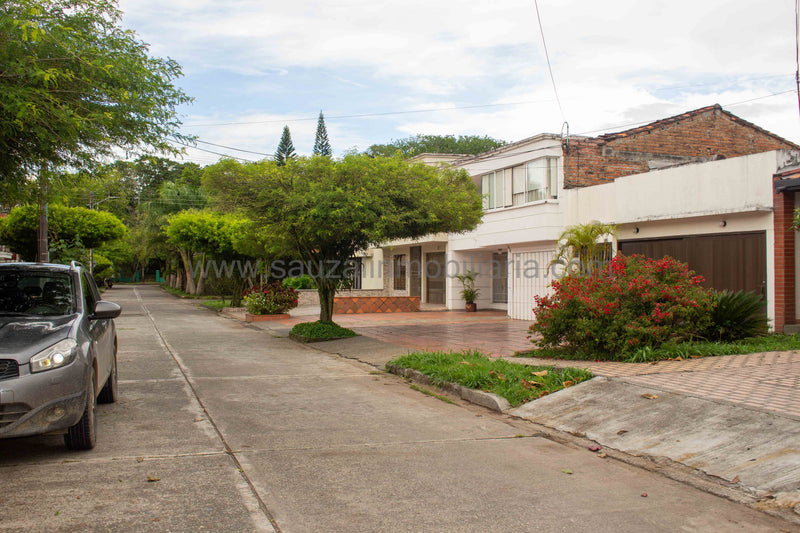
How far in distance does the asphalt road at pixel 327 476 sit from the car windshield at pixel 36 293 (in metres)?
1.25

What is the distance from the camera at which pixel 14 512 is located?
4.38 metres

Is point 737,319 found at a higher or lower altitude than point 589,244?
lower

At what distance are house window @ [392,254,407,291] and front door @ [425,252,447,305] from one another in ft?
8.61

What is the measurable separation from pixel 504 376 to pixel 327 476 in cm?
436

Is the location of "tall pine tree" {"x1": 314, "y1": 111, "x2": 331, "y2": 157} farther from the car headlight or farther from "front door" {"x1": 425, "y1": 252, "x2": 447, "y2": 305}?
the car headlight

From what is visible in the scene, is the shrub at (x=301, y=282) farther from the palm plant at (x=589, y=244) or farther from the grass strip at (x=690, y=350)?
the grass strip at (x=690, y=350)

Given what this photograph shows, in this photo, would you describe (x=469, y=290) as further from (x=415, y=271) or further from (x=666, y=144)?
(x=666, y=144)

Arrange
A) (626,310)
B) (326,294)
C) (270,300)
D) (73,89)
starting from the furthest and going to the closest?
(270,300) < (326,294) < (626,310) < (73,89)

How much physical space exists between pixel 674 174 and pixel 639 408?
10881 millimetres

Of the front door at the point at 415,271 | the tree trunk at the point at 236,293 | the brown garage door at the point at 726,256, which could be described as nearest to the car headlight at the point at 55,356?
the brown garage door at the point at 726,256

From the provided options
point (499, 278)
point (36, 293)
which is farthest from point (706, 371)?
point (499, 278)

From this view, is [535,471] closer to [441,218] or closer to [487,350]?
[487,350]

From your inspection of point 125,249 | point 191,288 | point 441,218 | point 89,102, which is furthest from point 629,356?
point 125,249

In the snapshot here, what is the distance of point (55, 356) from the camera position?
550 cm
